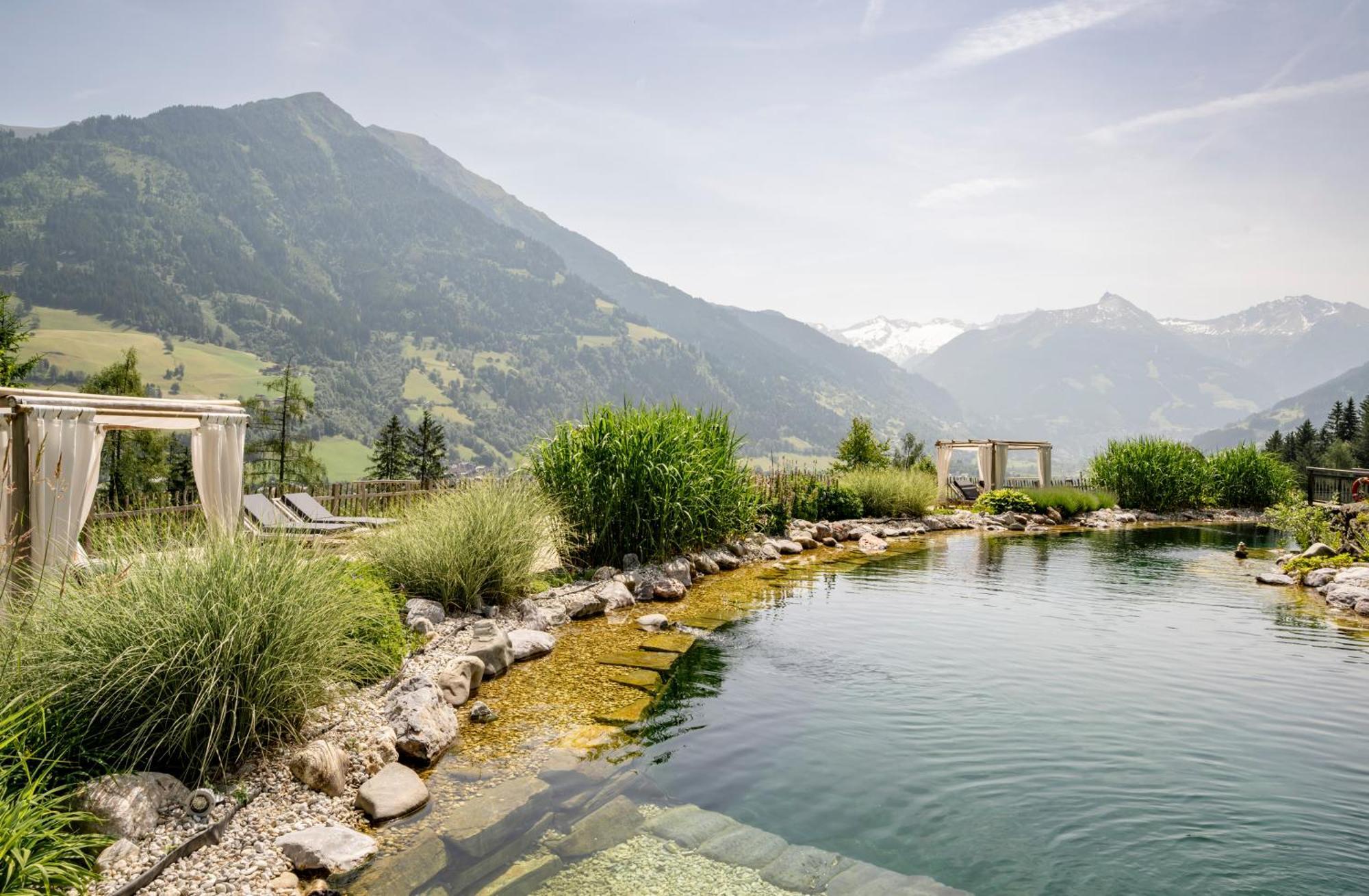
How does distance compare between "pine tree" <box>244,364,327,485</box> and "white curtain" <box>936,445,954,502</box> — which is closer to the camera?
"white curtain" <box>936,445,954,502</box>

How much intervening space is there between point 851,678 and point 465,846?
3.79 metres

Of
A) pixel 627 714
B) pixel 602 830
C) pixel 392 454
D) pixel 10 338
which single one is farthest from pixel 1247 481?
pixel 10 338

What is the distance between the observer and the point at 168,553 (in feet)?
14.7

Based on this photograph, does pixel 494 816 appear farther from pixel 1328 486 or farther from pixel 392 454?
pixel 392 454

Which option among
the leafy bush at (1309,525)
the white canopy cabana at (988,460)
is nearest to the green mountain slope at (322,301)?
the white canopy cabana at (988,460)

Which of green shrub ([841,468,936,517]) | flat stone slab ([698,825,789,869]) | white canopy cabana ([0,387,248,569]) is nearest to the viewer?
flat stone slab ([698,825,789,869])

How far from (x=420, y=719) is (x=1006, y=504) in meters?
19.8

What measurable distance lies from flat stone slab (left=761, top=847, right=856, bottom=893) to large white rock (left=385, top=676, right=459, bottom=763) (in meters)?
2.23

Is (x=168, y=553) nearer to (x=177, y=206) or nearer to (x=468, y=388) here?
(x=468, y=388)

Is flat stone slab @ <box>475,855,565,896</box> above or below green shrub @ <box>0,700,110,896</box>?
below

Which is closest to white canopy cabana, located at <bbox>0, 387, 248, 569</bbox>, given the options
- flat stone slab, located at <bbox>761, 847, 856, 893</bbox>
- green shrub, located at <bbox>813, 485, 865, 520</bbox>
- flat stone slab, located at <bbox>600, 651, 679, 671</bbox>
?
flat stone slab, located at <bbox>600, 651, 679, 671</bbox>

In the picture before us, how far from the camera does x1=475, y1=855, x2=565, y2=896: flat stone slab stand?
3.45 meters

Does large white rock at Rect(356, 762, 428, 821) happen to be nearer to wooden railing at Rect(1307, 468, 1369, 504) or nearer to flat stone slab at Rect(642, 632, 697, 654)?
flat stone slab at Rect(642, 632, 697, 654)

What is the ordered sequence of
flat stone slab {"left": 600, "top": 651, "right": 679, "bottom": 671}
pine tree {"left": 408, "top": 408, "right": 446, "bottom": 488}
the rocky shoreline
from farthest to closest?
1. pine tree {"left": 408, "top": 408, "right": 446, "bottom": 488}
2. flat stone slab {"left": 600, "top": 651, "right": 679, "bottom": 671}
3. the rocky shoreline
